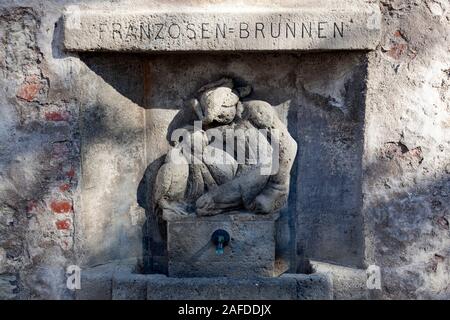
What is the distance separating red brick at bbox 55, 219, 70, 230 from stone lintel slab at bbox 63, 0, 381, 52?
86 centimetres

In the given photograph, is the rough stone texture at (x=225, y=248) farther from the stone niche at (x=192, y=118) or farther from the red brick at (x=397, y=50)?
the red brick at (x=397, y=50)

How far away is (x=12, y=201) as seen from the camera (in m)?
3.21

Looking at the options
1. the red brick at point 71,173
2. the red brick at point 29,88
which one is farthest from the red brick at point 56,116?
the red brick at point 71,173

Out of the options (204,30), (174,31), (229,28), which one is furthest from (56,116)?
(229,28)

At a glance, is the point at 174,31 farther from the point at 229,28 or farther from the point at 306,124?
the point at 306,124

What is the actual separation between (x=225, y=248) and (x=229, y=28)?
1.13m

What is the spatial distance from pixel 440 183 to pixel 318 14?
3.39ft

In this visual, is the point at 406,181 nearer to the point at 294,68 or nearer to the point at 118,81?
the point at 294,68

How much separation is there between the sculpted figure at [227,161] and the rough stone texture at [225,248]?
63 mm

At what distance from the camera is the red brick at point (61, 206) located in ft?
10.5

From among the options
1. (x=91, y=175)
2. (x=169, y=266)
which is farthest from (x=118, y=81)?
(x=169, y=266)

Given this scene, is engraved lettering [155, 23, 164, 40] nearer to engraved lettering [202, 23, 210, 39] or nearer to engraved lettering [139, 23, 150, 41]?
engraved lettering [139, 23, 150, 41]

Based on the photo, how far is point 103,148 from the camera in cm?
332

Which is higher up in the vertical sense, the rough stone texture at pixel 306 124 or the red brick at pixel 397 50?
the red brick at pixel 397 50
